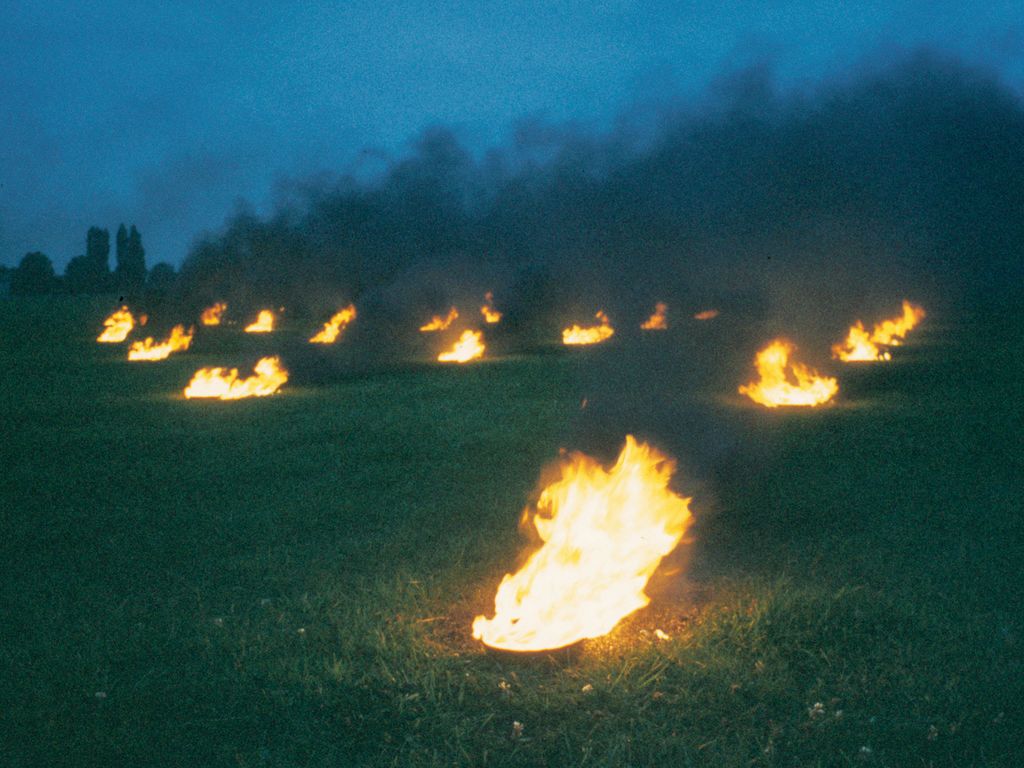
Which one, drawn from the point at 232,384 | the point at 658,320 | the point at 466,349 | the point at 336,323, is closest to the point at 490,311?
the point at 336,323

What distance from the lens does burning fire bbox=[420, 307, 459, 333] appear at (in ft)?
100

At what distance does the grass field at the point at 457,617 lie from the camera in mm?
4230

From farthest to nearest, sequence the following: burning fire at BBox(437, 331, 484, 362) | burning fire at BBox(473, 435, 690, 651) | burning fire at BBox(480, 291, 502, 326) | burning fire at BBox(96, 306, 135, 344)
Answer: burning fire at BBox(96, 306, 135, 344)
burning fire at BBox(480, 291, 502, 326)
burning fire at BBox(437, 331, 484, 362)
burning fire at BBox(473, 435, 690, 651)

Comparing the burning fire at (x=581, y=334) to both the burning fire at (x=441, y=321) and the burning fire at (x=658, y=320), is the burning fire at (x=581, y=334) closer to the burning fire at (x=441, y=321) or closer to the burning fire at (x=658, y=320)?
the burning fire at (x=441, y=321)

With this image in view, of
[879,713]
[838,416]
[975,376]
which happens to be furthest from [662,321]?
[879,713]

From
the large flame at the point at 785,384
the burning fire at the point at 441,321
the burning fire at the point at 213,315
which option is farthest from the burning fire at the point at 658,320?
the burning fire at the point at 213,315

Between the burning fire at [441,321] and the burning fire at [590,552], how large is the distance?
24.7m

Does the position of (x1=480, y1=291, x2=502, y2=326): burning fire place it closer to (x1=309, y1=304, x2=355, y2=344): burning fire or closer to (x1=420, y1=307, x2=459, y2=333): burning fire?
(x1=420, y1=307, x2=459, y2=333): burning fire

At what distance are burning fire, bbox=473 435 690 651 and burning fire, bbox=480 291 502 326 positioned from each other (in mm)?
25277

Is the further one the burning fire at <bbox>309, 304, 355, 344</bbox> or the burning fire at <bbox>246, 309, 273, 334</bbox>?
the burning fire at <bbox>246, 309, 273, 334</bbox>

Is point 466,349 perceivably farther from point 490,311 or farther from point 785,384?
point 785,384

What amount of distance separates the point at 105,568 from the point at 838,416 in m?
10.7

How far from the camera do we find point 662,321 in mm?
17344

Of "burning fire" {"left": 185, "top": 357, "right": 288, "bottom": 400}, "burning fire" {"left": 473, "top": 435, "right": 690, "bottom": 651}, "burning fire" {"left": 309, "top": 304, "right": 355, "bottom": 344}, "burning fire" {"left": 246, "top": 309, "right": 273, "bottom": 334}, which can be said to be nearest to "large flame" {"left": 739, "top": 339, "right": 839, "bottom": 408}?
"burning fire" {"left": 185, "top": 357, "right": 288, "bottom": 400}
